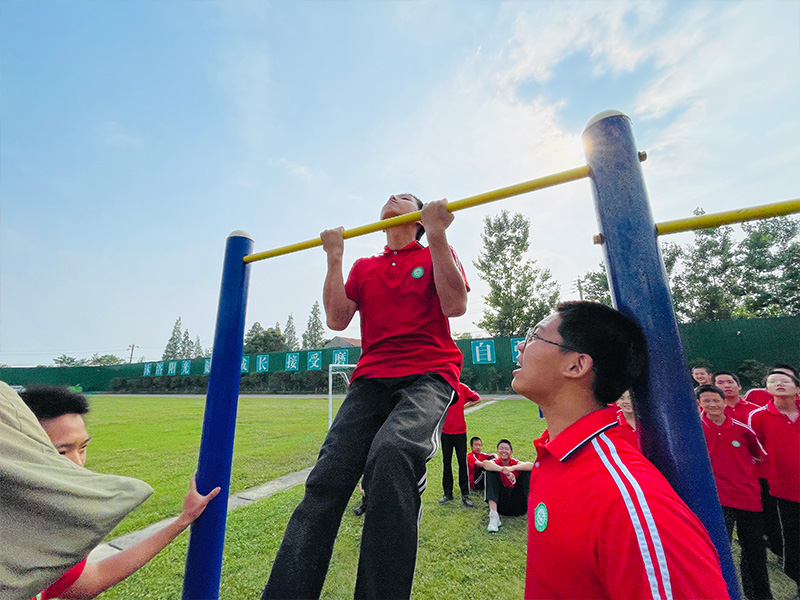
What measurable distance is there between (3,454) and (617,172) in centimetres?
169

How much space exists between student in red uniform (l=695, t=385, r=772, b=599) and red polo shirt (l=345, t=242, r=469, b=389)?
2.22 meters

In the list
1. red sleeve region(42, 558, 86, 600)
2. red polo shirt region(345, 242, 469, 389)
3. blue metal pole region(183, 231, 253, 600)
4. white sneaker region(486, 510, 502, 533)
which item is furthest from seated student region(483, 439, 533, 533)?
red sleeve region(42, 558, 86, 600)

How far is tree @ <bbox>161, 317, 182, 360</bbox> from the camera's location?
7681 centimetres

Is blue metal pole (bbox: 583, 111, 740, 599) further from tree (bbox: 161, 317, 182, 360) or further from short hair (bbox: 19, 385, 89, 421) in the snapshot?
tree (bbox: 161, 317, 182, 360)

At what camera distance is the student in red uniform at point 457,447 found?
14.2ft

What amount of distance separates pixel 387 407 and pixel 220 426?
0.83 metres

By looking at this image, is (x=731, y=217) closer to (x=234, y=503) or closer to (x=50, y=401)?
(x=50, y=401)

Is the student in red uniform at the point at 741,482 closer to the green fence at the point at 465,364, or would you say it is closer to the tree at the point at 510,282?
the green fence at the point at 465,364

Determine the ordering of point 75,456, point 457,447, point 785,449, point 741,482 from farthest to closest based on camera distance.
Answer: point 457,447 → point 785,449 → point 741,482 → point 75,456

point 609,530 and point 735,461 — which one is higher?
point 609,530

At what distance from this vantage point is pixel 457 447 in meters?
4.77

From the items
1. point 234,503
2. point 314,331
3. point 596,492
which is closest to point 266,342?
point 314,331

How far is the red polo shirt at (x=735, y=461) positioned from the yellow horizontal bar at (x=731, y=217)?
2.27 meters

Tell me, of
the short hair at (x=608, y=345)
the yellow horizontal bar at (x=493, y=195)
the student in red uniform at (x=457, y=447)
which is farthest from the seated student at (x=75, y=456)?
the student in red uniform at (x=457, y=447)
